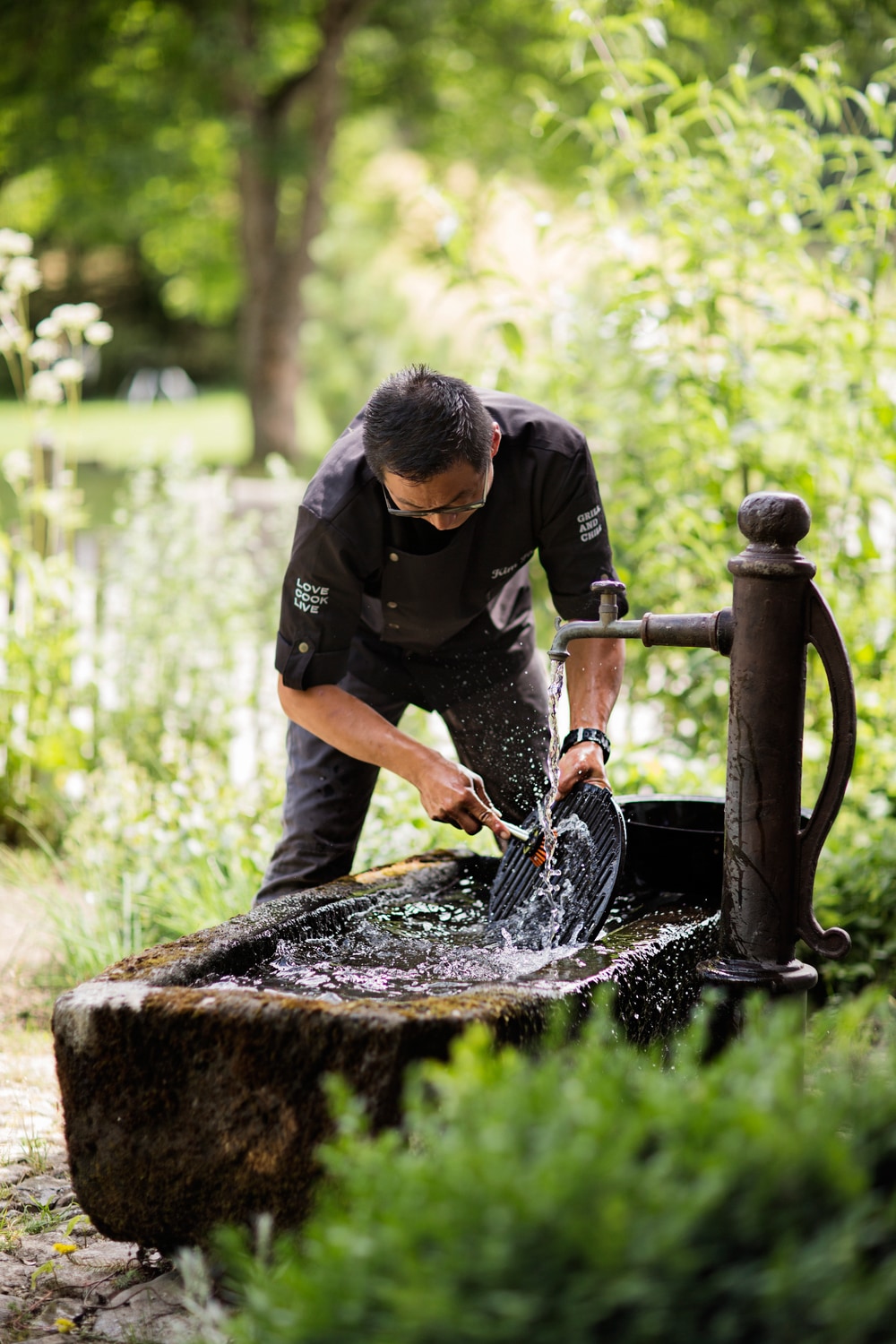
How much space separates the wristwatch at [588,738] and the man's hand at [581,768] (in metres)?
0.03

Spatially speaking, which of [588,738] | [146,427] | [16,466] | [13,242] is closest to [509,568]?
[588,738]

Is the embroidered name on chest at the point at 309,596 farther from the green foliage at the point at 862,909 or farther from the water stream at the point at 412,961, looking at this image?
the green foliage at the point at 862,909

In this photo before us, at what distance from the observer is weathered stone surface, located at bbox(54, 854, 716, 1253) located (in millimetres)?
1765

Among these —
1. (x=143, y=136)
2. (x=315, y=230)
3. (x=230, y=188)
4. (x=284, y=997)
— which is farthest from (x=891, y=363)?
(x=230, y=188)

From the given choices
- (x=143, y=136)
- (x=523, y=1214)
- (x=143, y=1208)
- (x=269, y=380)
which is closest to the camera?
(x=523, y=1214)

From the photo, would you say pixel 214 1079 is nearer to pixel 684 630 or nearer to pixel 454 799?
pixel 454 799

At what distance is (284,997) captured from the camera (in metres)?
1.83

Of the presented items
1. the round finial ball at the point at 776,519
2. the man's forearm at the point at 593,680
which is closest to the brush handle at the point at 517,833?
the man's forearm at the point at 593,680

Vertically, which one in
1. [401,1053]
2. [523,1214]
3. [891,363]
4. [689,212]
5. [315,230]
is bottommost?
[401,1053]

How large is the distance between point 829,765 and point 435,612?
1.13 metres

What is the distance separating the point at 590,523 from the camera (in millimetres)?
2895

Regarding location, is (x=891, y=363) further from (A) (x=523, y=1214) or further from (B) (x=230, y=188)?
(B) (x=230, y=188)

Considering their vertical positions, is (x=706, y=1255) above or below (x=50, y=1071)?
above

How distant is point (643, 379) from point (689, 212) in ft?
1.98
